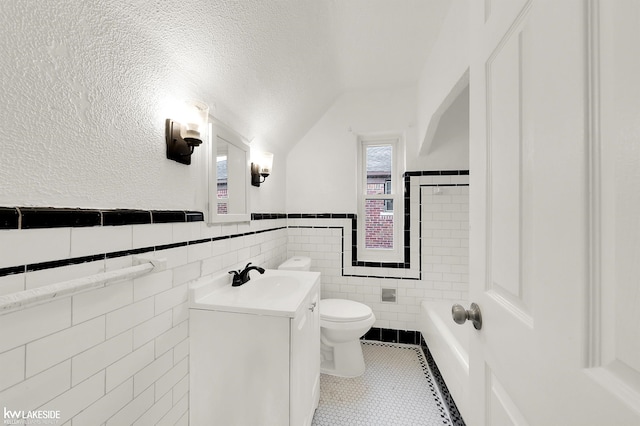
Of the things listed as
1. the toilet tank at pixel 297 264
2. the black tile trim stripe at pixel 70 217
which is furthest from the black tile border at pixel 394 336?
the black tile trim stripe at pixel 70 217

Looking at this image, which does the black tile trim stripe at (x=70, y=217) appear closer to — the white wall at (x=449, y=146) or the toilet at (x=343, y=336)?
the toilet at (x=343, y=336)

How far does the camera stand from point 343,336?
1875 mm

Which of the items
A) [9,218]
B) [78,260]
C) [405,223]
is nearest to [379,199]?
[405,223]

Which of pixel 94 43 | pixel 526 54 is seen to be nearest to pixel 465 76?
pixel 526 54

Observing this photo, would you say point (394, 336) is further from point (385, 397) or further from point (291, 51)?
point (291, 51)

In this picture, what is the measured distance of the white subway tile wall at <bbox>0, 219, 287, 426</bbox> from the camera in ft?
1.97

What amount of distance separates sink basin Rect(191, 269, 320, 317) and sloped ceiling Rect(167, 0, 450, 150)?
0.99m

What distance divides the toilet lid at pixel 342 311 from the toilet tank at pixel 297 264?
362mm

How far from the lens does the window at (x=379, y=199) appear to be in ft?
8.56

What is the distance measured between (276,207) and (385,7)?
1.70 m

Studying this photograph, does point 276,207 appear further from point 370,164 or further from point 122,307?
point 122,307

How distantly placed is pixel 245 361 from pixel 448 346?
4.42 ft

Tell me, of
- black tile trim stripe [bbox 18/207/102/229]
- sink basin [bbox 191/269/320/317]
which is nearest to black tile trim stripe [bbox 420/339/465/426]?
sink basin [bbox 191/269/320/317]

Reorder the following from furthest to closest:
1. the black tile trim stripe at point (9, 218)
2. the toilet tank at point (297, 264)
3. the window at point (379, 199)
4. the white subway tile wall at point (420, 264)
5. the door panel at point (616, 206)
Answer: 1. the window at point (379, 199)
2. the white subway tile wall at point (420, 264)
3. the toilet tank at point (297, 264)
4. the black tile trim stripe at point (9, 218)
5. the door panel at point (616, 206)
